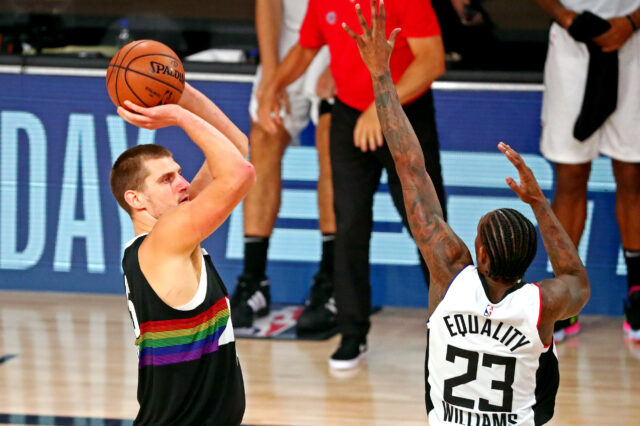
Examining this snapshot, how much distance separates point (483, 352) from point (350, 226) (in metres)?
2.36

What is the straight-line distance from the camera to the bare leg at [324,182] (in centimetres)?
602

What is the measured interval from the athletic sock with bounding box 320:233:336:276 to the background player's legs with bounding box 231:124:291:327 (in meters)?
0.35

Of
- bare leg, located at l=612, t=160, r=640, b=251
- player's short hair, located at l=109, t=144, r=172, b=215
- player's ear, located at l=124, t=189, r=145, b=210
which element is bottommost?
bare leg, located at l=612, t=160, r=640, b=251

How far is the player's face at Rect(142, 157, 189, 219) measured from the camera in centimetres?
299

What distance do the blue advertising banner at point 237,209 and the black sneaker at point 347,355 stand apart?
1.24 metres

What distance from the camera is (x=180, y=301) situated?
285 cm

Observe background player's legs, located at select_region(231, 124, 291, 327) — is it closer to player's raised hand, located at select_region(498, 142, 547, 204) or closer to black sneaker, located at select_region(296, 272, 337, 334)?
black sneaker, located at select_region(296, 272, 337, 334)

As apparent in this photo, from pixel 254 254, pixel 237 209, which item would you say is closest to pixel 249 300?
pixel 254 254

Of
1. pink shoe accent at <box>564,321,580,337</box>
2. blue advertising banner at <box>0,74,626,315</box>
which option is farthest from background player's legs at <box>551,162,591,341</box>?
blue advertising banner at <box>0,74,626,315</box>

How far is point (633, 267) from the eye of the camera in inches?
225

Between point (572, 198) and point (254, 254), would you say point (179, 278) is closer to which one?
point (254, 254)

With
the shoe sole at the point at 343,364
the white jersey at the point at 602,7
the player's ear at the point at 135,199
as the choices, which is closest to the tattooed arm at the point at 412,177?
the player's ear at the point at 135,199

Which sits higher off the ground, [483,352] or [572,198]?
[483,352]

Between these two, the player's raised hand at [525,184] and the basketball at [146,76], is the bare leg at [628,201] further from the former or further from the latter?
the basketball at [146,76]
